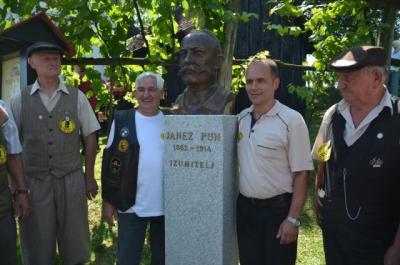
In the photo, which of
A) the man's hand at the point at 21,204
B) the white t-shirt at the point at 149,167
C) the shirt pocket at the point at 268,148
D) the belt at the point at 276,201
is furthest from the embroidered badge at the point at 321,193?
the man's hand at the point at 21,204

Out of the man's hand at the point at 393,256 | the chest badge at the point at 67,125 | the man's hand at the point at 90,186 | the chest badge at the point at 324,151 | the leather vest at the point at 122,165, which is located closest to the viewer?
the man's hand at the point at 393,256

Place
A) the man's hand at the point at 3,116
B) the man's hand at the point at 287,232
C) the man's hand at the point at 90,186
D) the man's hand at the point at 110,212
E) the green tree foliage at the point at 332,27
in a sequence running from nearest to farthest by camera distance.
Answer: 1. the man's hand at the point at 287,232
2. the man's hand at the point at 3,116
3. the man's hand at the point at 110,212
4. the man's hand at the point at 90,186
5. the green tree foliage at the point at 332,27

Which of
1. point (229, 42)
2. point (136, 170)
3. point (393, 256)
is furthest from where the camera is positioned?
point (229, 42)

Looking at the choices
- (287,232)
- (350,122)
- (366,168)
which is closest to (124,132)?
(287,232)

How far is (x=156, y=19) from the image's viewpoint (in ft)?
18.2

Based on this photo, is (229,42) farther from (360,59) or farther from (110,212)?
(360,59)

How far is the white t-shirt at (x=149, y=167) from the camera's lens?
11.2ft

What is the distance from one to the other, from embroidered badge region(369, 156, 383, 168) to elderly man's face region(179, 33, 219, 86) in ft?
4.58

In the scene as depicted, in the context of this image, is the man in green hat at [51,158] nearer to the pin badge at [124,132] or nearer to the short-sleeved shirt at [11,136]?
the short-sleeved shirt at [11,136]

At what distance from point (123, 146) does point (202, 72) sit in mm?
814

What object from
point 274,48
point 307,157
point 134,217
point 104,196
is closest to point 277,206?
point 307,157

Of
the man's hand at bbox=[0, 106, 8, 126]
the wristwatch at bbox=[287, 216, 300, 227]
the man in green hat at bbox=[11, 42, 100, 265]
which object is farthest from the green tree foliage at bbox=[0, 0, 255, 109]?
the wristwatch at bbox=[287, 216, 300, 227]

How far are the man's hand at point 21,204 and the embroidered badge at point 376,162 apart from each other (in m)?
2.42

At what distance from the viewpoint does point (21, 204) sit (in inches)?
135
